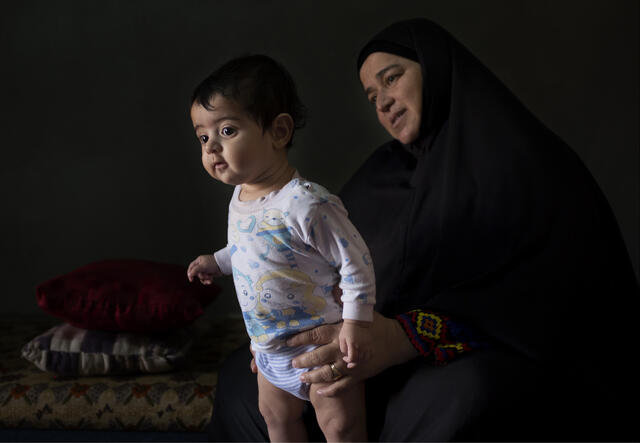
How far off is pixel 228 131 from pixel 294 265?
261mm

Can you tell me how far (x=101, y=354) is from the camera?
1.88 m

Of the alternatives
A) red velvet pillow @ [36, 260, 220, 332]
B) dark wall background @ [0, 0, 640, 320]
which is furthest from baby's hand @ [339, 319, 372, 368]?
dark wall background @ [0, 0, 640, 320]

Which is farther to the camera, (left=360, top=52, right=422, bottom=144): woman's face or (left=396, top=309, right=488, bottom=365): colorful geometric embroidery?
(left=360, top=52, right=422, bottom=144): woman's face

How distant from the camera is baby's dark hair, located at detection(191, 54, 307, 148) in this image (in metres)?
1.04

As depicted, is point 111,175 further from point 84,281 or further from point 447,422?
point 447,422

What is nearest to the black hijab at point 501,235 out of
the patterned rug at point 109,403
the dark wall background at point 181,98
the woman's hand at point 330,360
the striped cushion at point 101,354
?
the woman's hand at point 330,360

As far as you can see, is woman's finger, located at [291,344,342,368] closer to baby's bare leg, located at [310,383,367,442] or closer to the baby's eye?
baby's bare leg, located at [310,383,367,442]

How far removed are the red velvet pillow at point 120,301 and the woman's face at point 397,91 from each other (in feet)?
2.89

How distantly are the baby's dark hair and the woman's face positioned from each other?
561 millimetres

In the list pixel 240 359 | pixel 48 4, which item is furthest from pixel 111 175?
pixel 240 359

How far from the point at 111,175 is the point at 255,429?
69.4 inches

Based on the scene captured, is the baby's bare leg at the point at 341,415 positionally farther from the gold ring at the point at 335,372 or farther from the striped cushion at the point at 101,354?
the striped cushion at the point at 101,354

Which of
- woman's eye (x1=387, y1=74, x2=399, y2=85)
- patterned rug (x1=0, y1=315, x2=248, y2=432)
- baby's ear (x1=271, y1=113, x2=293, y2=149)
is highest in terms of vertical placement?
Result: woman's eye (x1=387, y1=74, x2=399, y2=85)

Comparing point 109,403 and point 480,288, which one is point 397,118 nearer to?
point 480,288
